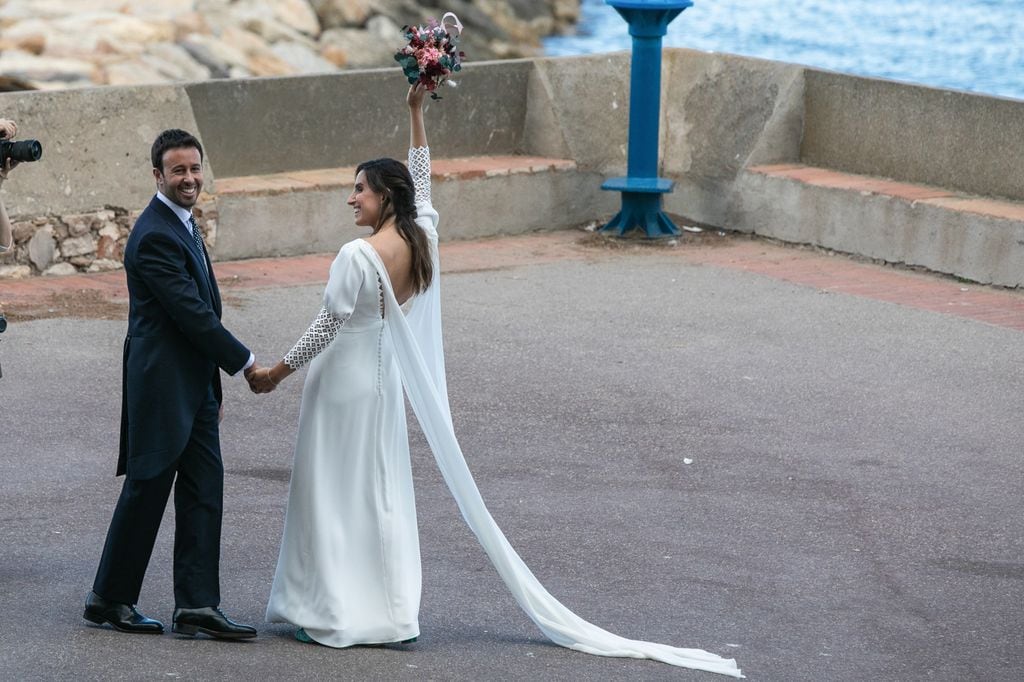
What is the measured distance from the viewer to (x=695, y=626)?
592cm

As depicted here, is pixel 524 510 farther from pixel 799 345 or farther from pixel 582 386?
pixel 799 345

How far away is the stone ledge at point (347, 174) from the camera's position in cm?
1180

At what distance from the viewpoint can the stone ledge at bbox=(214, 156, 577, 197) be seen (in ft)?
38.7

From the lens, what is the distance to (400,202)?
5.64 meters

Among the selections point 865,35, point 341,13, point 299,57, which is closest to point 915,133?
point 299,57

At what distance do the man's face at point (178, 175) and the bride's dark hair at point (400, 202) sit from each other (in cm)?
55

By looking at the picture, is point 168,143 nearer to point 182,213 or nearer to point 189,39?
point 182,213

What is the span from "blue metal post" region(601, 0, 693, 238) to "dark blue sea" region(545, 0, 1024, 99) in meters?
33.3

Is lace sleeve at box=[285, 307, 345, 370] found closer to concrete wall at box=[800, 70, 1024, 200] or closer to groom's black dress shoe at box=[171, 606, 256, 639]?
groom's black dress shoe at box=[171, 606, 256, 639]

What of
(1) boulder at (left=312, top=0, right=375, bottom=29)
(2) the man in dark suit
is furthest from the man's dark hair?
(1) boulder at (left=312, top=0, right=375, bottom=29)

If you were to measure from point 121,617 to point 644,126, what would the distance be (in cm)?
811

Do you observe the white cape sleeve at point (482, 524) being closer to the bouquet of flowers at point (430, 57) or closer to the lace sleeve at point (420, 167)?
the lace sleeve at point (420, 167)

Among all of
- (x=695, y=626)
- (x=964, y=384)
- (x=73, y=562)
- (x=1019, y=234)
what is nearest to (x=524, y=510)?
(x=695, y=626)

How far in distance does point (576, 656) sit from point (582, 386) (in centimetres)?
354
